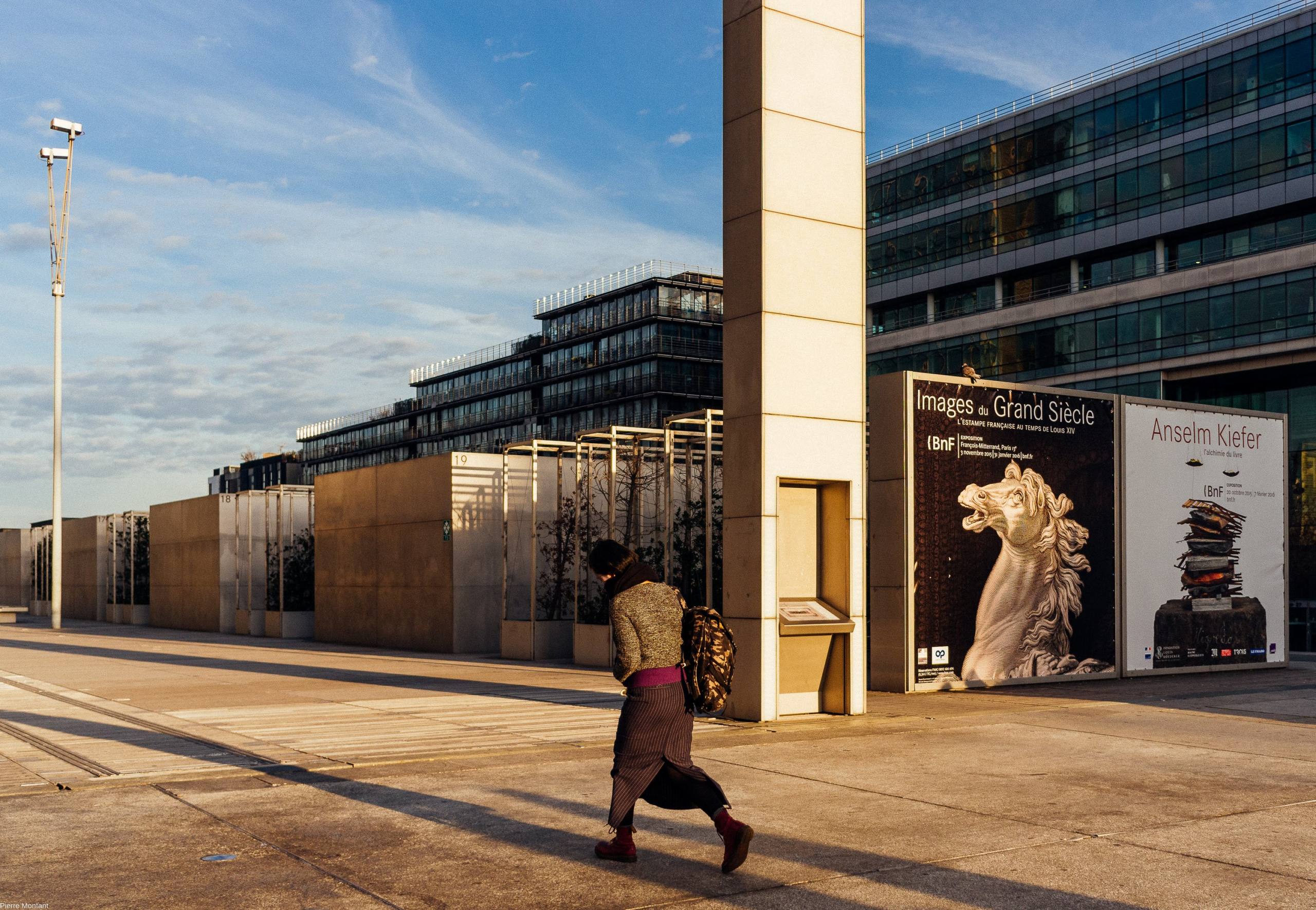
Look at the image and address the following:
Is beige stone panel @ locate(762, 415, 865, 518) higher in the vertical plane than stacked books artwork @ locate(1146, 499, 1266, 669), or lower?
higher

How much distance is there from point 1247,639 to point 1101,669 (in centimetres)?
423

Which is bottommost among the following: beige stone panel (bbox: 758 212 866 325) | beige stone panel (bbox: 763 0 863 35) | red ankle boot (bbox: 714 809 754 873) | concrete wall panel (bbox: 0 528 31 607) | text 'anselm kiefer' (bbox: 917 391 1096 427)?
concrete wall panel (bbox: 0 528 31 607)

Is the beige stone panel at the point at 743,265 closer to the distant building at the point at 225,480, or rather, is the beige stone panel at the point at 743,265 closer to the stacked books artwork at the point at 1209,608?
the stacked books artwork at the point at 1209,608

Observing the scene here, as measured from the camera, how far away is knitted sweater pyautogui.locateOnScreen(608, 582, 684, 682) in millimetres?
7188

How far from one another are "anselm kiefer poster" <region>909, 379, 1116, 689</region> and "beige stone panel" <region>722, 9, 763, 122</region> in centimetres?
483

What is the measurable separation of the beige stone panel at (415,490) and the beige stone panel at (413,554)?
211 millimetres

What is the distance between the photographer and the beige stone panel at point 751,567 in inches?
532

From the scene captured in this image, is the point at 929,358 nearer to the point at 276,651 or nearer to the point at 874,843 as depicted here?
the point at 276,651

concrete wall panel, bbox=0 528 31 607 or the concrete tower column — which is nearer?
the concrete tower column

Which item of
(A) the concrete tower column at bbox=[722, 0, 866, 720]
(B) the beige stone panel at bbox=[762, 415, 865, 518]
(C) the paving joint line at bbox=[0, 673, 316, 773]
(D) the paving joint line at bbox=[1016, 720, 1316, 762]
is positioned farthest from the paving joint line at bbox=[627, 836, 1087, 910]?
(B) the beige stone panel at bbox=[762, 415, 865, 518]

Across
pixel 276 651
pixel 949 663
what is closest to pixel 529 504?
pixel 276 651

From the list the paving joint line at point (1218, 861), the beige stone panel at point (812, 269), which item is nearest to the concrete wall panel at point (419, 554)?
the beige stone panel at point (812, 269)

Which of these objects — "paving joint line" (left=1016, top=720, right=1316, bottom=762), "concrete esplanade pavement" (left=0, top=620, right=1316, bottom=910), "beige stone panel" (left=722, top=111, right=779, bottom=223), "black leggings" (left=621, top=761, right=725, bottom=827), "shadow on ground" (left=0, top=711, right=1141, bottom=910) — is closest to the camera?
"shadow on ground" (left=0, top=711, right=1141, bottom=910)

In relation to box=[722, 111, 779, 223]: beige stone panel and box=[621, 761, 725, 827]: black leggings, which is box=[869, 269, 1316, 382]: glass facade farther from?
box=[621, 761, 725, 827]: black leggings
